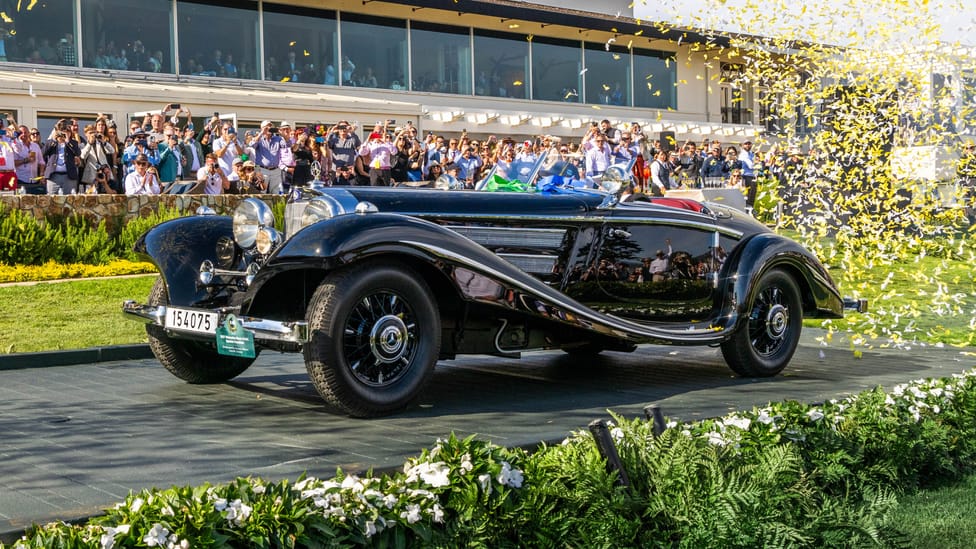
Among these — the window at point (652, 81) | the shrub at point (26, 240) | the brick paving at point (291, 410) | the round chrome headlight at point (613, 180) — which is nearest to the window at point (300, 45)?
the window at point (652, 81)

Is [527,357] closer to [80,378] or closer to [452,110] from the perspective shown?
[80,378]

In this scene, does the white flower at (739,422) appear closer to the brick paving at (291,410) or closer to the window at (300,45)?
the brick paving at (291,410)

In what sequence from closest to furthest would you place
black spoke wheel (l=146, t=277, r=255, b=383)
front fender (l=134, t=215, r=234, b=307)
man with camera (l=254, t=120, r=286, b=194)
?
front fender (l=134, t=215, r=234, b=307)
black spoke wheel (l=146, t=277, r=255, b=383)
man with camera (l=254, t=120, r=286, b=194)

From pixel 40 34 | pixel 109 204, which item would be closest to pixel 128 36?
pixel 40 34

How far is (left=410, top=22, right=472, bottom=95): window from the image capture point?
32219 millimetres

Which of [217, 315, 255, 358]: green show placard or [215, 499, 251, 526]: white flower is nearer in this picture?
[215, 499, 251, 526]: white flower

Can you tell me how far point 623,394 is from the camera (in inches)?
312

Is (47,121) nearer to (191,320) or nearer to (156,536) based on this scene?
(191,320)

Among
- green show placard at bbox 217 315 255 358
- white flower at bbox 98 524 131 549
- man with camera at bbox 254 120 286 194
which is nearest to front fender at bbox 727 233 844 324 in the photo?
green show placard at bbox 217 315 255 358

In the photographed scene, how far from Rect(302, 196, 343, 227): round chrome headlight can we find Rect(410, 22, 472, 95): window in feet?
81.7

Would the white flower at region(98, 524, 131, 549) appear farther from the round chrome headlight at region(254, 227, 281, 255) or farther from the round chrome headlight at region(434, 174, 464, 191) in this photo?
the round chrome headlight at region(434, 174, 464, 191)

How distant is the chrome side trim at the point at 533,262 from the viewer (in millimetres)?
7676

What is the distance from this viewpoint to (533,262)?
306 inches

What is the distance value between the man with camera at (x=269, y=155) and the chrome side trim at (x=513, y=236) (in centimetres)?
1206
